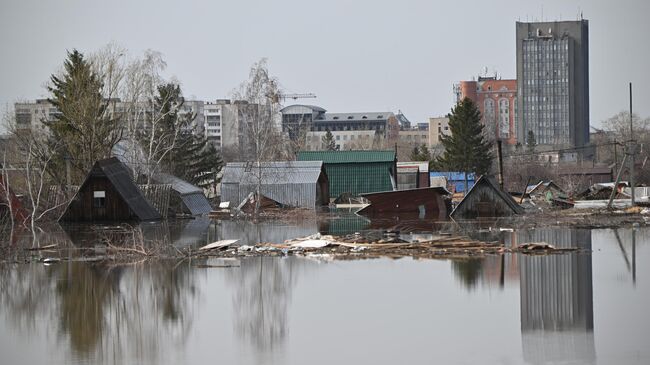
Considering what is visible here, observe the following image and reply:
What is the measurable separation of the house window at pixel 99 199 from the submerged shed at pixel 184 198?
5.06 m

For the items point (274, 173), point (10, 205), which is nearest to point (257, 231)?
point (10, 205)

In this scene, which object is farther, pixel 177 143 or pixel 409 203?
pixel 177 143

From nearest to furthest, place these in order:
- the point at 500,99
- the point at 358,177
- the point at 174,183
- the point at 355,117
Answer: the point at 174,183 → the point at 358,177 → the point at 500,99 → the point at 355,117

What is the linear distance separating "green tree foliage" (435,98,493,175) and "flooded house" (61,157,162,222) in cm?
3175

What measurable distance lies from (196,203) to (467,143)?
1024 inches

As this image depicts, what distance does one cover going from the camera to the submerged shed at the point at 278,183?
5084 cm

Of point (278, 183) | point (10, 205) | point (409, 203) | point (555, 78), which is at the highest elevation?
point (555, 78)

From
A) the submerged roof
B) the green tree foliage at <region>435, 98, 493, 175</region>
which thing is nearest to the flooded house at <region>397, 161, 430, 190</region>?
the green tree foliage at <region>435, 98, 493, 175</region>

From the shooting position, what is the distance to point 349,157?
57969 millimetres

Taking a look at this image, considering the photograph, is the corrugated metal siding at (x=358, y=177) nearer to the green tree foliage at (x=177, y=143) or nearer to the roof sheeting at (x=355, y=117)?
the green tree foliage at (x=177, y=143)

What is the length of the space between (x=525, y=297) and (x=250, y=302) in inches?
192

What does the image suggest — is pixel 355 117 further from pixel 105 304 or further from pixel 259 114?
pixel 105 304

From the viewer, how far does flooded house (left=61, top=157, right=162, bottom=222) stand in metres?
40.4

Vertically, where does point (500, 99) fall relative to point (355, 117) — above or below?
above
